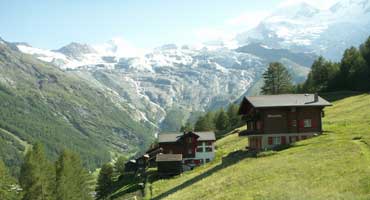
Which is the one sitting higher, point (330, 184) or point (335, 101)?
point (335, 101)

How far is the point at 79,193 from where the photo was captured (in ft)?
332

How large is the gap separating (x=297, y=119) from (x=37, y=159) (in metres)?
46.9

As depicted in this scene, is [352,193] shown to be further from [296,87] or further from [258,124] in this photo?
[296,87]

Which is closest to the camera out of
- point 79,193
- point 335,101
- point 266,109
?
point 266,109

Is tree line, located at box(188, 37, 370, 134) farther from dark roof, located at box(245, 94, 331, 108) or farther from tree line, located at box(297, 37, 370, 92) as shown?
dark roof, located at box(245, 94, 331, 108)

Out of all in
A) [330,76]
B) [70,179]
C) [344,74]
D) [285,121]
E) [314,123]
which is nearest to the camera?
[285,121]

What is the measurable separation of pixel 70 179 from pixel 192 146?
39.7 metres

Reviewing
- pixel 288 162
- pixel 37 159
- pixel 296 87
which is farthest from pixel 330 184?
pixel 296 87

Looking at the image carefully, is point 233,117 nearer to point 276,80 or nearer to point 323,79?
point 276,80

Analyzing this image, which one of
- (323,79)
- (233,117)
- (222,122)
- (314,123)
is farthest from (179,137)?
(323,79)

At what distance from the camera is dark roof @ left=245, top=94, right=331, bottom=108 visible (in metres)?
81.7

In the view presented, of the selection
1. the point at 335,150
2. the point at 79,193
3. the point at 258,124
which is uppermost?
the point at 258,124

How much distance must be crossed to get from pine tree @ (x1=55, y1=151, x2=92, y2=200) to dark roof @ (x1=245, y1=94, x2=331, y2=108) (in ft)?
118

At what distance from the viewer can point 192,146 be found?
413ft
